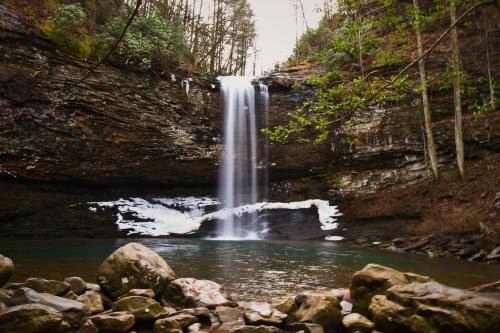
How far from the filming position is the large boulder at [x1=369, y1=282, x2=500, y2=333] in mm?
4234

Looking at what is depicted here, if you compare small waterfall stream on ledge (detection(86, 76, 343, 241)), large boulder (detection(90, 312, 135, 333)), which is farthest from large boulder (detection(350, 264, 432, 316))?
small waterfall stream on ledge (detection(86, 76, 343, 241))

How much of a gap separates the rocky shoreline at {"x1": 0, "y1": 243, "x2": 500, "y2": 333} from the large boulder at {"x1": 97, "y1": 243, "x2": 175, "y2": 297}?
2 centimetres

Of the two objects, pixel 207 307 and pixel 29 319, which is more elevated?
pixel 29 319

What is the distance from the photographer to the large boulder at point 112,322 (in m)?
4.74

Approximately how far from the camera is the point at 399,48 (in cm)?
2545

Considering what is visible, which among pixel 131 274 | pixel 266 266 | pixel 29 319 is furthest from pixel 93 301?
pixel 266 266

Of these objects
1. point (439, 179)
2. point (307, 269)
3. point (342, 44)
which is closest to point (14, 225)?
point (307, 269)

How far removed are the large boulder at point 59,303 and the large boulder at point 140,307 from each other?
0.47 m

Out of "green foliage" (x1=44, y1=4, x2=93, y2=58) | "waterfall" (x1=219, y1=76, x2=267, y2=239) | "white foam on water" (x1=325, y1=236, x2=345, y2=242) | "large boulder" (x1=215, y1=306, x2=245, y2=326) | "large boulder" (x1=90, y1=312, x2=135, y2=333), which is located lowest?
"white foam on water" (x1=325, y1=236, x2=345, y2=242)

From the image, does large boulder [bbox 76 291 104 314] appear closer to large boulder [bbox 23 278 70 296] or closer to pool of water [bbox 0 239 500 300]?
large boulder [bbox 23 278 70 296]

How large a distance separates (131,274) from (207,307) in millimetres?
1425

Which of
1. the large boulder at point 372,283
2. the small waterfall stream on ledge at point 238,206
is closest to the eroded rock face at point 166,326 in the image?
the large boulder at point 372,283

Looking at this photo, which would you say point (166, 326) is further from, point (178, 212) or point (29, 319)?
point (178, 212)

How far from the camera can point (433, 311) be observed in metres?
4.42
